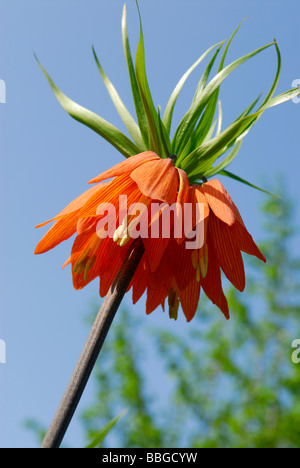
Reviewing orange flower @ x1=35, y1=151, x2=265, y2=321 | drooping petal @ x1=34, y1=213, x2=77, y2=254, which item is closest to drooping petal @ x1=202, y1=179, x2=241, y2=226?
orange flower @ x1=35, y1=151, x2=265, y2=321

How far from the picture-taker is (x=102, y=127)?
804mm

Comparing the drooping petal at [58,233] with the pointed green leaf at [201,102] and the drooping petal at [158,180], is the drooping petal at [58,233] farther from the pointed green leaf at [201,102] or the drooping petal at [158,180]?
the pointed green leaf at [201,102]

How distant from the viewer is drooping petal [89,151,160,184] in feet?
2.47

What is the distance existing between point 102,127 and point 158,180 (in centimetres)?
15

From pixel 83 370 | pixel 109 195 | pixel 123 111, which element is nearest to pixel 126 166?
pixel 109 195

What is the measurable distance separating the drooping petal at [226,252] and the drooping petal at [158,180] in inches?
3.6

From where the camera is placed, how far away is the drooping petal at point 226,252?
771mm

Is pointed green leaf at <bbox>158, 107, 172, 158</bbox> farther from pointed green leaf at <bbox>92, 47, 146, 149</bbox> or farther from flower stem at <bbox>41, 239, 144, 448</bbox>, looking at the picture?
flower stem at <bbox>41, 239, 144, 448</bbox>

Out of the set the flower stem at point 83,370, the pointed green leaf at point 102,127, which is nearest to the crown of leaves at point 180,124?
the pointed green leaf at point 102,127

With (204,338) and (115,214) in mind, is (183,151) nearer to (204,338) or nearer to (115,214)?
(115,214)
